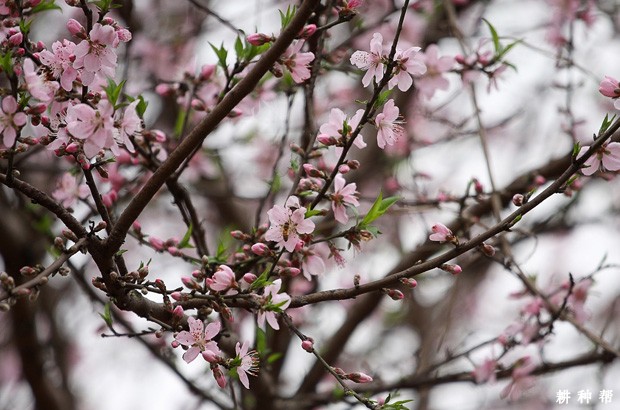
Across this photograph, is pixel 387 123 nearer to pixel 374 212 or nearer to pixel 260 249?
pixel 374 212

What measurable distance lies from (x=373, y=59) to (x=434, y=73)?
3.15ft

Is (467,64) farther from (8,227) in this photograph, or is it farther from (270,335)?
(8,227)

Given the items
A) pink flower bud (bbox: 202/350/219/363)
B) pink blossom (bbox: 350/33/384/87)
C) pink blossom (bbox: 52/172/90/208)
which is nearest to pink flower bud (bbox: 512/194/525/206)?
pink blossom (bbox: 350/33/384/87)

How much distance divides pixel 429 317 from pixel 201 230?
296 cm

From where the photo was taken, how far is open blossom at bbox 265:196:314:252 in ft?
5.35

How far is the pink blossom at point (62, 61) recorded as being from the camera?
1567 millimetres

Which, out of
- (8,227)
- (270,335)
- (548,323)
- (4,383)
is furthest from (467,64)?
(4,383)

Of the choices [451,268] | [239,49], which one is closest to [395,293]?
[451,268]

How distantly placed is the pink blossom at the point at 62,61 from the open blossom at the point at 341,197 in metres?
0.68

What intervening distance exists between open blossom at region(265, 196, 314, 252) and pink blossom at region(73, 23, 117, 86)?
1.66ft

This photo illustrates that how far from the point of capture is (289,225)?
164cm

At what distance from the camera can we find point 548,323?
7.90ft

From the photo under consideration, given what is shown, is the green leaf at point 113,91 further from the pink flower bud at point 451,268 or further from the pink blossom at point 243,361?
the pink flower bud at point 451,268

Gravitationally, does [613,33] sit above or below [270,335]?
above
